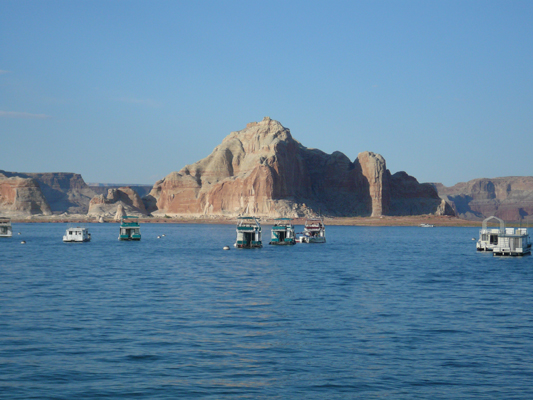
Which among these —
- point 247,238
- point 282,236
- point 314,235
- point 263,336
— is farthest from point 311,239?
point 263,336

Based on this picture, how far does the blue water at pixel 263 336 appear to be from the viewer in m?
22.7

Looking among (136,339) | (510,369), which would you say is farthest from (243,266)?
(510,369)

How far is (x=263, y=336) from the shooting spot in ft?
102

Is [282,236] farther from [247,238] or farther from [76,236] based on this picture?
[76,236]

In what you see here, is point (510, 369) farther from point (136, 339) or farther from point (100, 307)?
point (100, 307)

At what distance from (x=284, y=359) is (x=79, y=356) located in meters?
8.69

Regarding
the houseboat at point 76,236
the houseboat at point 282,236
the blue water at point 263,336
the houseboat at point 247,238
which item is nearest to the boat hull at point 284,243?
the houseboat at point 282,236

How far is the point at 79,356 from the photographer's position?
26609 millimetres

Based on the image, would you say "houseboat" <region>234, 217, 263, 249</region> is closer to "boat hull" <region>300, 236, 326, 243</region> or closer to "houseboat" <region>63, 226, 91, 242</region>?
"boat hull" <region>300, 236, 326, 243</region>

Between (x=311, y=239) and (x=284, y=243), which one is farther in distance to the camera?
(x=311, y=239)

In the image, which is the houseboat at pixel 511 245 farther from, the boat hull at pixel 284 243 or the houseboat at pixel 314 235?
the houseboat at pixel 314 235

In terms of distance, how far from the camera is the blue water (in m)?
22.7

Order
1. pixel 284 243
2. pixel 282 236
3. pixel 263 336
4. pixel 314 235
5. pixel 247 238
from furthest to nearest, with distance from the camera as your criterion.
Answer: pixel 314 235 → pixel 282 236 → pixel 284 243 → pixel 247 238 → pixel 263 336

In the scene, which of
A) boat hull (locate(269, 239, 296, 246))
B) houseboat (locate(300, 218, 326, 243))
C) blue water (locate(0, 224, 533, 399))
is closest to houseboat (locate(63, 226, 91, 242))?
boat hull (locate(269, 239, 296, 246))
